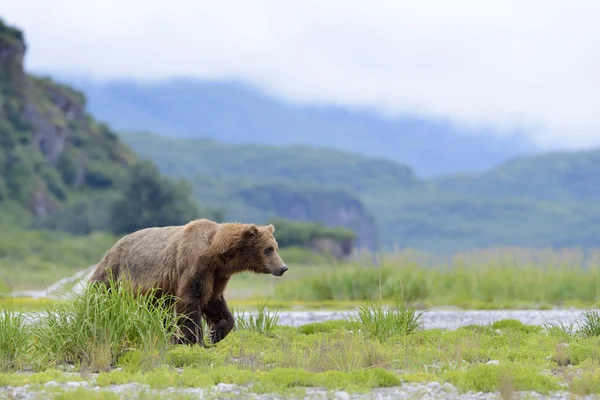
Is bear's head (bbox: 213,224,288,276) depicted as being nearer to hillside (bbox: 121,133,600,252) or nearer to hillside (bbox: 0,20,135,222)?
hillside (bbox: 0,20,135,222)

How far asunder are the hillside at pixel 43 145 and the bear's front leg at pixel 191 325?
53817mm

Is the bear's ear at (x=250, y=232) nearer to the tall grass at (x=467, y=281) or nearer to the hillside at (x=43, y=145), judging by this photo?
the tall grass at (x=467, y=281)

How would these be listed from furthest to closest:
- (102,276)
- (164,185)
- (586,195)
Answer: (586,195), (164,185), (102,276)

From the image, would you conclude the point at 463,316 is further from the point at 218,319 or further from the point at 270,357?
the point at 270,357

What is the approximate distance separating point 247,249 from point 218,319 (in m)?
0.99

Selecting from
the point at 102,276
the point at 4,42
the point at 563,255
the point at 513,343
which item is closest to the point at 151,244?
the point at 102,276

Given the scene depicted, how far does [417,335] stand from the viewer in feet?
41.1

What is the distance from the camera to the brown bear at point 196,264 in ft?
37.8

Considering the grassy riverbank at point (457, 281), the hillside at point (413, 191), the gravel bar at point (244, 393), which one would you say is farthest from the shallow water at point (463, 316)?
the hillside at point (413, 191)

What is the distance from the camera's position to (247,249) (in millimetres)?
11906

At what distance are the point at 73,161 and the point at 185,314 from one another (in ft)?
217

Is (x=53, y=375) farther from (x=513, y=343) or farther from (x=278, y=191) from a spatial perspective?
(x=278, y=191)

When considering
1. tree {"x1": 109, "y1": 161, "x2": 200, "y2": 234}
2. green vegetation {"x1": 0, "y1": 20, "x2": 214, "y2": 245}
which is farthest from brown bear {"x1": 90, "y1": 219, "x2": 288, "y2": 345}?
tree {"x1": 109, "y1": 161, "x2": 200, "y2": 234}

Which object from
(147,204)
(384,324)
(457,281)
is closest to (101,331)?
(384,324)
